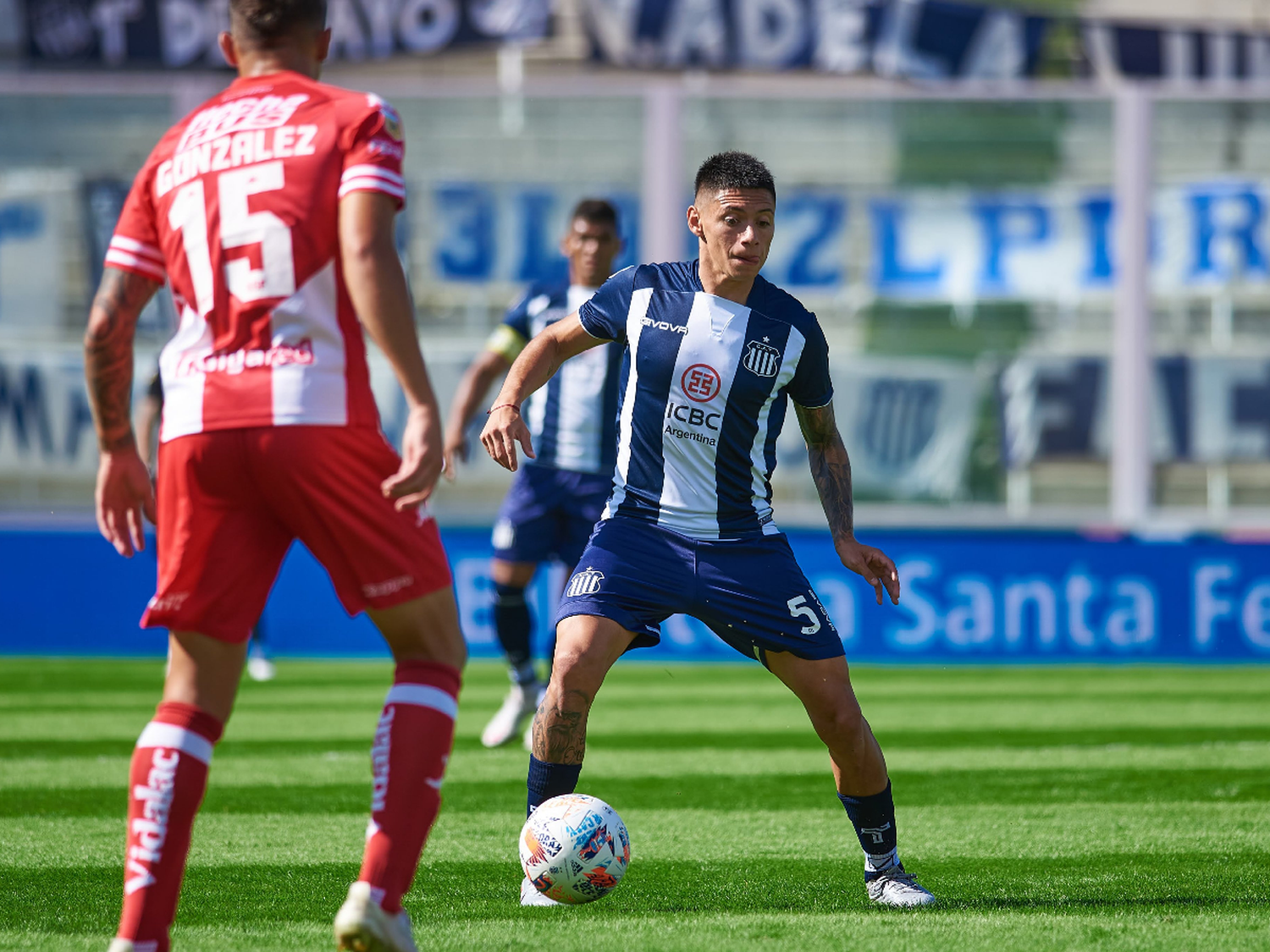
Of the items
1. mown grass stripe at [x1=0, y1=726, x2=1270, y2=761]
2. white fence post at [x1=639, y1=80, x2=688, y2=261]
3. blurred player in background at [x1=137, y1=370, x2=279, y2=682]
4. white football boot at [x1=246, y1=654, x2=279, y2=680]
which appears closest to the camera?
mown grass stripe at [x1=0, y1=726, x2=1270, y2=761]

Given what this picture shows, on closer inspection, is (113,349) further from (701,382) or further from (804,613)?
(804,613)

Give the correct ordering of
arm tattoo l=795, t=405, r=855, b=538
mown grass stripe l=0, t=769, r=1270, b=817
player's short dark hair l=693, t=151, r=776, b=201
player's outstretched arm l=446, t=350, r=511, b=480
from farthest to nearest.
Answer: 1. player's outstretched arm l=446, t=350, r=511, b=480
2. mown grass stripe l=0, t=769, r=1270, b=817
3. arm tattoo l=795, t=405, r=855, b=538
4. player's short dark hair l=693, t=151, r=776, b=201

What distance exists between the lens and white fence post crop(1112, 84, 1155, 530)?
1273cm

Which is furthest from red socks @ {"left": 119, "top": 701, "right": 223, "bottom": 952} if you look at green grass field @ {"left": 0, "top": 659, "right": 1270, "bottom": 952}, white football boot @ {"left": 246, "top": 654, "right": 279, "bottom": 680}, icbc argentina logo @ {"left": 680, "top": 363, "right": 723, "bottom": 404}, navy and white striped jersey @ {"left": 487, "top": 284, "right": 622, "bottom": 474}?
white football boot @ {"left": 246, "top": 654, "right": 279, "bottom": 680}

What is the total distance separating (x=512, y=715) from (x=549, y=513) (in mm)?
950

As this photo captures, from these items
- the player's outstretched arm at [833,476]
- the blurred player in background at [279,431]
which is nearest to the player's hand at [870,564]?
the player's outstretched arm at [833,476]

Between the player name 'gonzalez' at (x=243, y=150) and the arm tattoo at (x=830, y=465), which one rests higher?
the player name 'gonzalez' at (x=243, y=150)

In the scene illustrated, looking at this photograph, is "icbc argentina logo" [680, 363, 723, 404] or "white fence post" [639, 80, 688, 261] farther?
"white fence post" [639, 80, 688, 261]

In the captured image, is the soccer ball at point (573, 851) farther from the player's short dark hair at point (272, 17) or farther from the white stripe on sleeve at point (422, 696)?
the player's short dark hair at point (272, 17)

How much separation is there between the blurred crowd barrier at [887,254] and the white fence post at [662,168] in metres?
0.02

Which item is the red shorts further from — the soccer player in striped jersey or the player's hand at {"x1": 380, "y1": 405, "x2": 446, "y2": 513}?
the soccer player in striped jersey

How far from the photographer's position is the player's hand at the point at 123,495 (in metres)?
3.13

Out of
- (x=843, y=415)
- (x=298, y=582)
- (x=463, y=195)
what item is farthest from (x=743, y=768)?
(x=463, y=195)

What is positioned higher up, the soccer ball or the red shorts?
the red shorts
